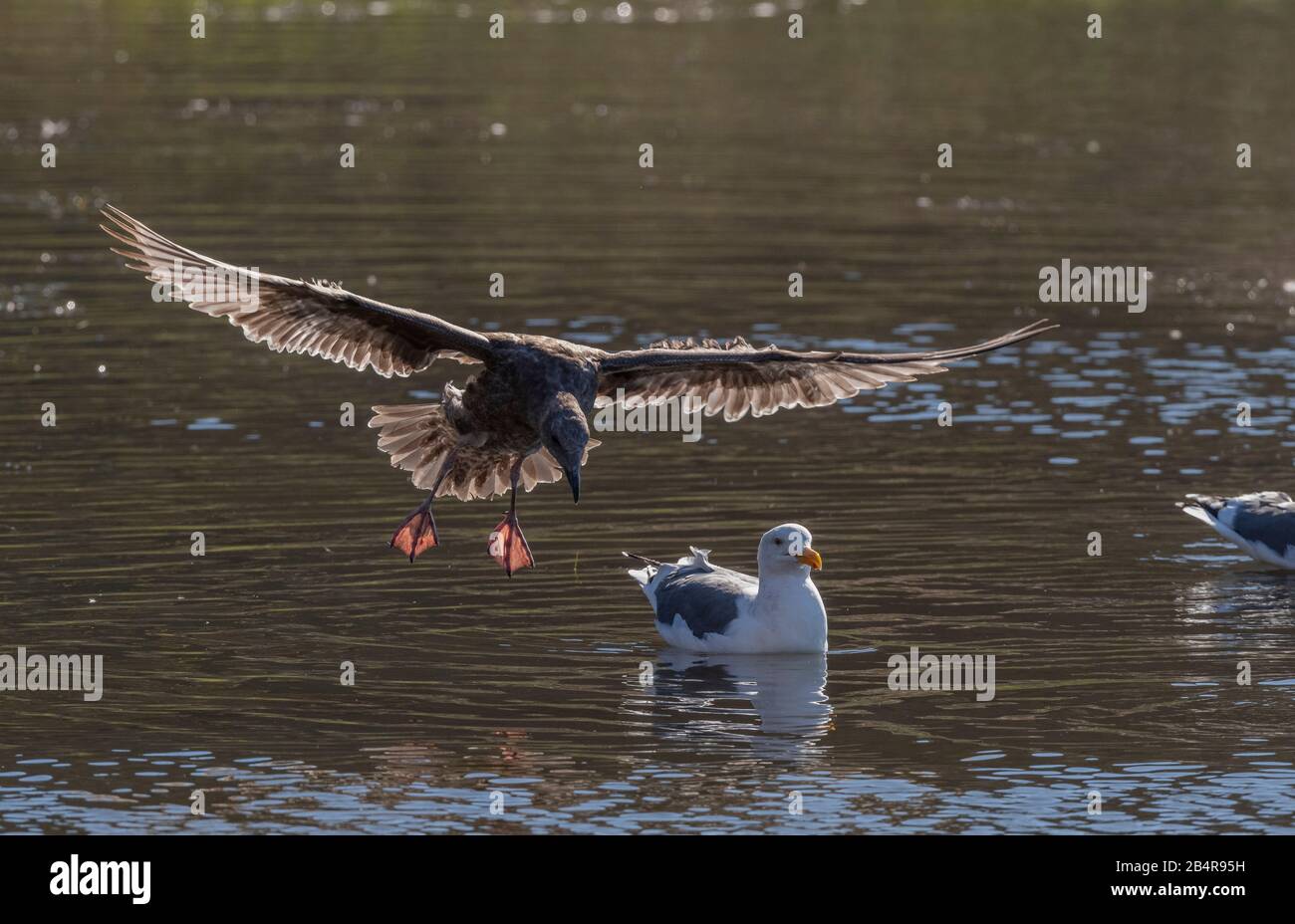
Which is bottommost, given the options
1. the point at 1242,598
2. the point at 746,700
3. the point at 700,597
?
the point at 746,700

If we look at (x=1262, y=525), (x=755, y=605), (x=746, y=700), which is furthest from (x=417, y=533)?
(x=1262, y=525)

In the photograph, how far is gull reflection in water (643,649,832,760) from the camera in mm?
13898

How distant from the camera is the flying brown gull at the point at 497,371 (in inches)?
577

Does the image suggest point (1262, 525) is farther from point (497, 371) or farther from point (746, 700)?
point (497, 371)

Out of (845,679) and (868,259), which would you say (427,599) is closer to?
(845,679)

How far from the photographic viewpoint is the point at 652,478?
20.6 meters

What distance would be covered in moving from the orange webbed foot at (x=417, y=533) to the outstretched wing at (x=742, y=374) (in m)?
1.61

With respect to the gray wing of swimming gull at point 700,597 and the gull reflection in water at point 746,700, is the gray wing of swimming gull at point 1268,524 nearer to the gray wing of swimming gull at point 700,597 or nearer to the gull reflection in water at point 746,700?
the gull reflection in water at point 746,700

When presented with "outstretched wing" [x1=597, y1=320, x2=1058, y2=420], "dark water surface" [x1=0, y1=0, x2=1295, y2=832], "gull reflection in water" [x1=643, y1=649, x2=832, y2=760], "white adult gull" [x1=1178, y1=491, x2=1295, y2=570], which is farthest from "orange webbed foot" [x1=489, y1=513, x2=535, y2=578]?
"white adult gull" [x1=1178, y1=491, x2=1295, y2=570]

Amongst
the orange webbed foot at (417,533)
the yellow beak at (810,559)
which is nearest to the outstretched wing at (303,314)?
the orange webbed foot at (417,533)

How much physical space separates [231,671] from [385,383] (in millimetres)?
10015

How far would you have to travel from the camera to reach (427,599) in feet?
55.1

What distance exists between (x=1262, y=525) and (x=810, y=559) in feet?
14.9
